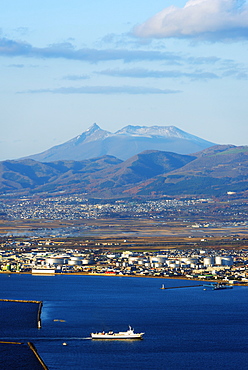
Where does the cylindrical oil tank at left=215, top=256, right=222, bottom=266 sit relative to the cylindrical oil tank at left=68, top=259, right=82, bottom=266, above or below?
below

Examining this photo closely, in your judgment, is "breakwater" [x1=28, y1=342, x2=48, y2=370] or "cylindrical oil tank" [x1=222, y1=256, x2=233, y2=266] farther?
"cylindrical oil tank" [x1=222, y1=256, x2=233, y2=266]

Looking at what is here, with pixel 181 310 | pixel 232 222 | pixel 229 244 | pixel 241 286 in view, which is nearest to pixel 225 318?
pixel 181 310

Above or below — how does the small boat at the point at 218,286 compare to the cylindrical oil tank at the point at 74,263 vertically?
below

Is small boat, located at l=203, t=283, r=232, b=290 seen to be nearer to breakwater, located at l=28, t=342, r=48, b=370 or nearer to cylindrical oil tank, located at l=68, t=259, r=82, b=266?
cylindrical oil tank, located at l=68, t=259, r=82, b=266

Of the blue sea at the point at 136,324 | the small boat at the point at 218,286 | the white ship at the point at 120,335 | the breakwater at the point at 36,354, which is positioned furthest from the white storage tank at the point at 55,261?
the breakwater at the point at 36,354

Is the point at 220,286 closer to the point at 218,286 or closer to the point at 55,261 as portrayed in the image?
the point at 218,286

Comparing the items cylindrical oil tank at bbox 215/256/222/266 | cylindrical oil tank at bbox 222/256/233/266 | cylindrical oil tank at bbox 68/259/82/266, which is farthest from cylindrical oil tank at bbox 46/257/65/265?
cylindrical oil tank at bbox 222/256/233/266

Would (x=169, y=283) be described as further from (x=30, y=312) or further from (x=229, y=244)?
(x=229, y=244)

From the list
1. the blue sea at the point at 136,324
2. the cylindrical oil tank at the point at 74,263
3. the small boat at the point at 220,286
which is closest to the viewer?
the blue sea at the point at 136,324

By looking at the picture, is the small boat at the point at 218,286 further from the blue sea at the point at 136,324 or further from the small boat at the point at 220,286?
the blue sea at the point at 136,324
